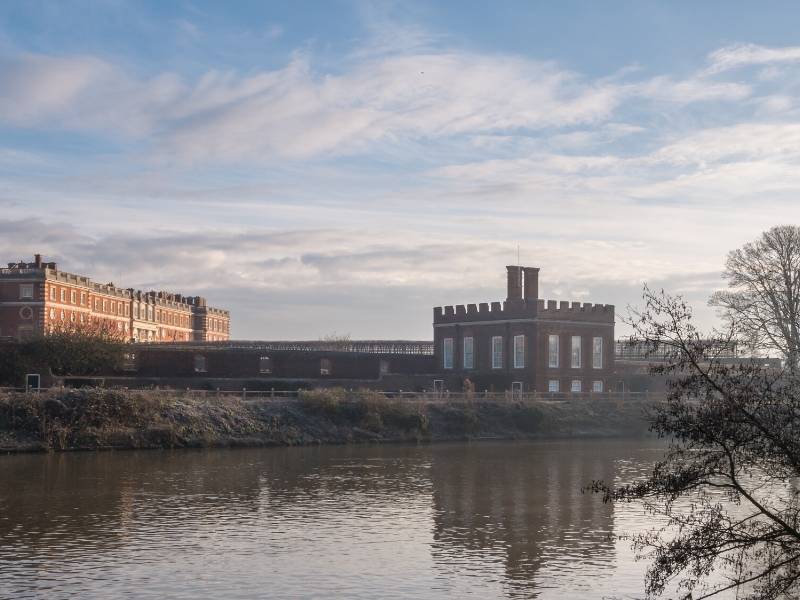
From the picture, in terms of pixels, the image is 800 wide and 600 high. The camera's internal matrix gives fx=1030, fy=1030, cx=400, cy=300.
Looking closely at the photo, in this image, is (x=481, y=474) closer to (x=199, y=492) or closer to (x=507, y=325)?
(x=199, y=492)

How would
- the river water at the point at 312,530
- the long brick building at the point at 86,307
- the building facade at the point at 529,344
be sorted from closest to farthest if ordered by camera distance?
1. the river water at the point at 312,530
2. the building facade at the point at 529,344
3. the long brick building at the point at 86,307

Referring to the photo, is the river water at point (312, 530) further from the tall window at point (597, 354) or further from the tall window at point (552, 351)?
the tall window at point (597, 354)

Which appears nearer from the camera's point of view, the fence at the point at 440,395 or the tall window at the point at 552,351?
the fence at the point at 440,395

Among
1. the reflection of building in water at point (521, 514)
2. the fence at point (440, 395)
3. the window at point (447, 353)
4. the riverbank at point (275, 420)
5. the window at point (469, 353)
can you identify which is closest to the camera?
the reflection of building in water at point (521, 514)

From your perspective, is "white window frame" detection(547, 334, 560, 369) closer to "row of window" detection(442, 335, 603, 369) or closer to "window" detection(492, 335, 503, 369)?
"row of window" detection(442, 335, 603, 369)

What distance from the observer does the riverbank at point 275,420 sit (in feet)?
153

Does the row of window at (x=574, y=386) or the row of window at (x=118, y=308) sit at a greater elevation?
the row of window at (x=118, y=308)

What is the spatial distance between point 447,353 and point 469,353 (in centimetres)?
220

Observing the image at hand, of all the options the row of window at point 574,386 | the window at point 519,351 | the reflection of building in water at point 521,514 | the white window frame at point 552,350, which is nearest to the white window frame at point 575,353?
the row of window at point 574,386

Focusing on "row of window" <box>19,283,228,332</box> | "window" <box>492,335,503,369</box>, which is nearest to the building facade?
"window" <box>492,335,503,369</box>

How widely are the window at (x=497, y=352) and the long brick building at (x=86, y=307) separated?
25.1 meters

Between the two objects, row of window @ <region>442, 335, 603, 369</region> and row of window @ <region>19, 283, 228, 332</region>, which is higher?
row of window @ <region>19, 283, 228, 332</region>

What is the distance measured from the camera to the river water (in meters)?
17.6

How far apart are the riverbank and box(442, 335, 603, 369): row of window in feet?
18.5
